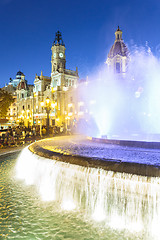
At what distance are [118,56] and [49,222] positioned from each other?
42.2 meters

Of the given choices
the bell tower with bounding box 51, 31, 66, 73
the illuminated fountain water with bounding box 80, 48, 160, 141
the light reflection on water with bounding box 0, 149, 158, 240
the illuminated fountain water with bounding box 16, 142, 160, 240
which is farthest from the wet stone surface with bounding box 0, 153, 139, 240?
the bell tower with bounding box 51, 31, 66, 73

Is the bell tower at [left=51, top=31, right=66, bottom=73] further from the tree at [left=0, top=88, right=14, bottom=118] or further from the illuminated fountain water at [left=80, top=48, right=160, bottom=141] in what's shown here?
the tree at [left=0, top=88, right=14, bottom=118]

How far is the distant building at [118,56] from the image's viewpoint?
41562mm

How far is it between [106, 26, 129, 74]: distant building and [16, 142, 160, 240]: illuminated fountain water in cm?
3952

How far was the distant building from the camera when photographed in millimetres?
41562

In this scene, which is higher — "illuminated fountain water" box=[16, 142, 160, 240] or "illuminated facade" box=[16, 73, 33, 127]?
"illuminated facade" box=[16, 73, 33, 127]

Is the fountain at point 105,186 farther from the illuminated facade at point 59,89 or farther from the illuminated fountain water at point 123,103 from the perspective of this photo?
Answer: the illuminated facade at point 59,89

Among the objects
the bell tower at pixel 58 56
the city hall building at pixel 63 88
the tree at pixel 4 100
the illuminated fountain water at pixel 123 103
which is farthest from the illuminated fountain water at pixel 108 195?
the bell tower at pixel 58 56

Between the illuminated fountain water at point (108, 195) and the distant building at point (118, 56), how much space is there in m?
39.5

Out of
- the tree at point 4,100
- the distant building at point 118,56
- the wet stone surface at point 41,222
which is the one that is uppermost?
the distant building at point 118,56

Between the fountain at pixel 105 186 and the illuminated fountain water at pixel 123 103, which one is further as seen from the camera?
the illuminated fountain water at pixel 123 103

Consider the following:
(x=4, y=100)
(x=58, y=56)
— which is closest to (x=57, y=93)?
(x=58, y=56)

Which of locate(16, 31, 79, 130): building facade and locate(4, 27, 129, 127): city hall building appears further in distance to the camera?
locate(16, 31, 79, 130): building facade

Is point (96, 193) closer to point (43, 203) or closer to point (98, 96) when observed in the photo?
point (43, 203)
